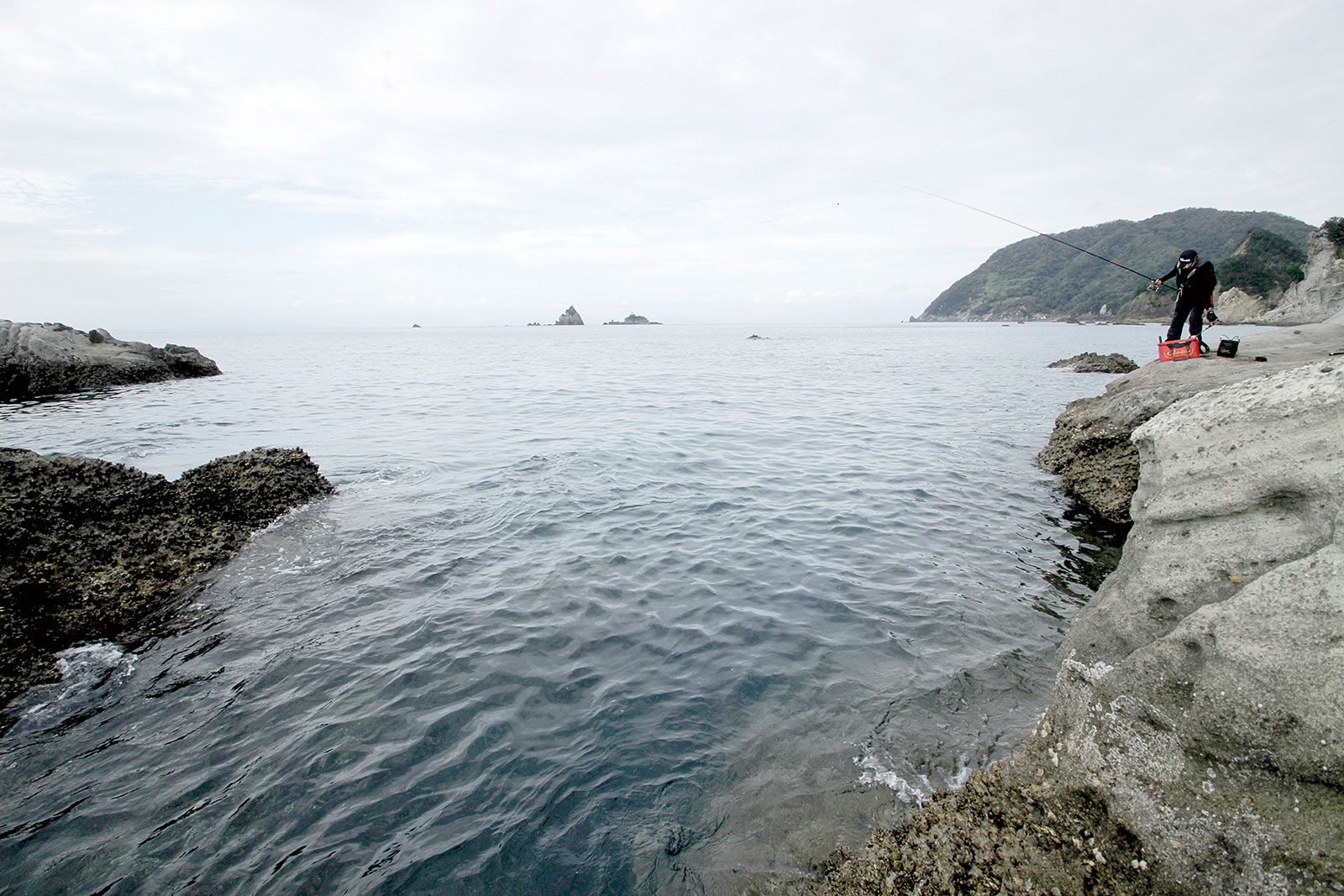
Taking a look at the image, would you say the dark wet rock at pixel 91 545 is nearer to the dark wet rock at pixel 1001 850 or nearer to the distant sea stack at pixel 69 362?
the dark wet rock at pixel 1001 850

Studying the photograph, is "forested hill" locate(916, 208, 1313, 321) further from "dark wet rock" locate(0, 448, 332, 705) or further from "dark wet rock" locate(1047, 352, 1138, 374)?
"dark wet rock" locate(0, 448, 332, 705)

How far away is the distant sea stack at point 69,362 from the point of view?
2488 cm

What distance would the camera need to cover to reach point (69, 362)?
26.9 m

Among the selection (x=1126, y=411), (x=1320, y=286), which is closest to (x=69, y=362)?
(x=1126, y=411)

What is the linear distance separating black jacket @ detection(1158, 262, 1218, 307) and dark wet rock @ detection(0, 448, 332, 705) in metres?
17.8

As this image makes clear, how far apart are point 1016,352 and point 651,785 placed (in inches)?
2424

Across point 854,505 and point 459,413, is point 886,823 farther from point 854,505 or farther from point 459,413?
point 459,413

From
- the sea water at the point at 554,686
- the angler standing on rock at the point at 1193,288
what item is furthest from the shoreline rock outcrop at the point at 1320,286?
the sea water at the point at 554,686

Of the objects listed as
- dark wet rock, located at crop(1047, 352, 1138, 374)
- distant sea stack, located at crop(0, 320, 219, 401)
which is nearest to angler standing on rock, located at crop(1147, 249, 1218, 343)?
dark wet rock, located at crop(1047, 352, 1138, 374)

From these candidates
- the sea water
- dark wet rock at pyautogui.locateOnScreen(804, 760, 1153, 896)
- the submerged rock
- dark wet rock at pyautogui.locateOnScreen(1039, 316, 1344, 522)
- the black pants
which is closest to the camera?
the submerged rock

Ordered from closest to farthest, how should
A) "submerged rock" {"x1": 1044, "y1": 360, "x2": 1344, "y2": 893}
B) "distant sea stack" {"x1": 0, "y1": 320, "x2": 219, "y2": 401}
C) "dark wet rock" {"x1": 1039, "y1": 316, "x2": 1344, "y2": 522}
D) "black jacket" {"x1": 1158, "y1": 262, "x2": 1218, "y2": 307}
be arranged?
"submerged rock" {"x1": 1044, "y1": 360, "x2": 1344, "y2": 893} < "dark wet rock" {"x1": 1039, "y1": 316, "x2": 1344, "y2": 522} < "black jacket" {"x1": 1158, "y1": 262, "x2": 1218, "y2": 307} < "distant sea stack" {"x1": 0, "y1": 320, "x2": 219, "y2": 401}

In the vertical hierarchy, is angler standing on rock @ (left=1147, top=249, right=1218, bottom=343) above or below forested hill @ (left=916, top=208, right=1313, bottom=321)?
below

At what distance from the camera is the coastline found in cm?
261

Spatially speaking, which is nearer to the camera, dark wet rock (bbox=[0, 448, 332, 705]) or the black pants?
dark wet rock (bbox=[0, 448, 332, 705])
